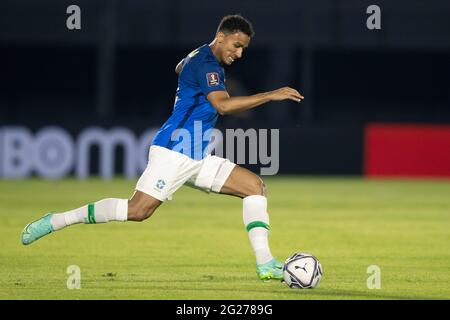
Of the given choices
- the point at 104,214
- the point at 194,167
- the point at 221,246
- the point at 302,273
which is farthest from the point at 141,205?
the point at 221,246

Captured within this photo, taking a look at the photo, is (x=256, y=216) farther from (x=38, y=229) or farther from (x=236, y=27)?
(x=38, y=229)

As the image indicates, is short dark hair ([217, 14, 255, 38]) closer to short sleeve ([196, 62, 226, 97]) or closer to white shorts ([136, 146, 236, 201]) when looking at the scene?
short sleeve ([196, 62, 226, 97])

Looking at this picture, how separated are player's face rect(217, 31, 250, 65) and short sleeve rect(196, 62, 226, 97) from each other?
0.16 m

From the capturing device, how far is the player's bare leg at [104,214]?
8.99 metres

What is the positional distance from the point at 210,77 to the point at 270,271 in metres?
1.53

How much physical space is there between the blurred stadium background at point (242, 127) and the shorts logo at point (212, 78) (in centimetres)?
153

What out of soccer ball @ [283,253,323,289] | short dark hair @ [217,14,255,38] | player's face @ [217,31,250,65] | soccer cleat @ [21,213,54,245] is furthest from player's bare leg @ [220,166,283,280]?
soccer cleat @ [21,213,54,245]

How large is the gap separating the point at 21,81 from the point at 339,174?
414 inches

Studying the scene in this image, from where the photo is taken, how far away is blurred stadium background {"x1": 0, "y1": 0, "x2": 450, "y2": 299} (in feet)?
32.6

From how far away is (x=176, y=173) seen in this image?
29.6 feet

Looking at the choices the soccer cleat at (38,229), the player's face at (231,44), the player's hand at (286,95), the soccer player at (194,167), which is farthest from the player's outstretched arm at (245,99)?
the soccer cleat at (38,229)

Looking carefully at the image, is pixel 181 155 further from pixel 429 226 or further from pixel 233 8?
pixel 233 8

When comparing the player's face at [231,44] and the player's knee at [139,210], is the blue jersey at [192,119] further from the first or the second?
the player's knee at [139,210]

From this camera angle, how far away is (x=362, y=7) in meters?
26.2
